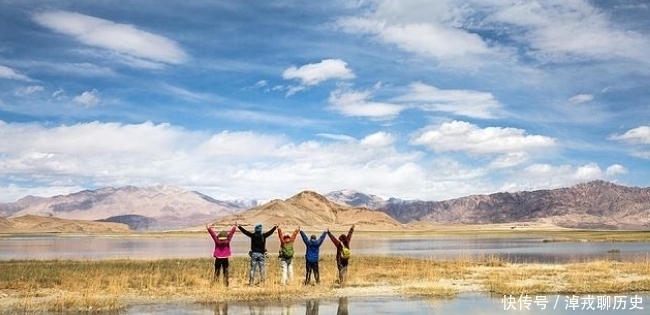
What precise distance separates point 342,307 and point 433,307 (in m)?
2.83

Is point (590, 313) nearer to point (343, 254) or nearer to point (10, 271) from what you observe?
point (343, 254)

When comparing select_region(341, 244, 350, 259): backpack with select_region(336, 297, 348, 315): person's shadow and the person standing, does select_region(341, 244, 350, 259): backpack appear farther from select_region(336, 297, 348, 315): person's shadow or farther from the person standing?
select_region(336, 297, 348, 315): person's shadow

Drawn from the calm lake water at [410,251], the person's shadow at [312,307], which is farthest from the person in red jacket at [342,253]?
the calm lake water at [410,251]

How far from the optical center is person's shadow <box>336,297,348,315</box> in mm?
19016

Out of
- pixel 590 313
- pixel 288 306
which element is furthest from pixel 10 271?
pixel 590 313

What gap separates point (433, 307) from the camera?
789 inches

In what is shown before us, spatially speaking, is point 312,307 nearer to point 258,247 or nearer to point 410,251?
point 258,247

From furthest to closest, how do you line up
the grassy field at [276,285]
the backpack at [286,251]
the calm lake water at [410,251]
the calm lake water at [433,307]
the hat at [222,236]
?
the calm lake water at [410,251], the backpack at [286,251], the hat at [222,236], the grassy field at [276,285], the calm lake water at [433,307]

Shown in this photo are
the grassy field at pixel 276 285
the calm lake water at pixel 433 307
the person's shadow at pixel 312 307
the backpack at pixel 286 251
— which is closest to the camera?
the person's shadow at pixel 312 307

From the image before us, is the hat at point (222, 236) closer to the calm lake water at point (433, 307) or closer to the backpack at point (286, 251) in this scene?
the backpack at point (286, 251)

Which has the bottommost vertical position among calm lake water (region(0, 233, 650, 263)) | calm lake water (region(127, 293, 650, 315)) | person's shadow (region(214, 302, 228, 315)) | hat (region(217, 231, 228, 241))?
calm lake water (region(0, 233, 650, 263))

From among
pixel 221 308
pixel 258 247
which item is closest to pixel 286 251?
pixel 258 247

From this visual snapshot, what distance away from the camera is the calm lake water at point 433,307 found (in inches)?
749


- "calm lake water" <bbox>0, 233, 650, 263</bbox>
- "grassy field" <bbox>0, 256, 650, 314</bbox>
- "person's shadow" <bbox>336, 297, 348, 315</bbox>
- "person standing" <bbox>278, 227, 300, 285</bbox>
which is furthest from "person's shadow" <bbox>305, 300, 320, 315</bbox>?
"calm lake water" <bbox>0, 233, 650, 263</bbox>
